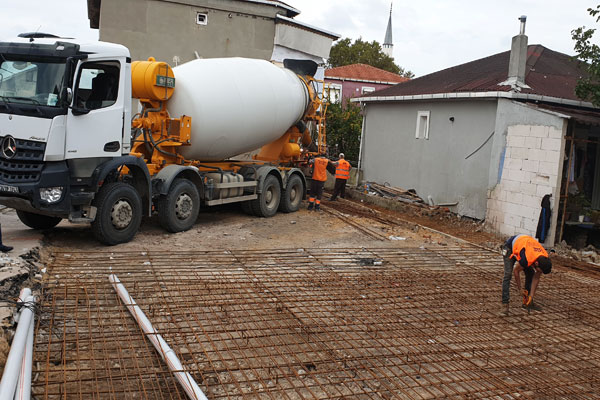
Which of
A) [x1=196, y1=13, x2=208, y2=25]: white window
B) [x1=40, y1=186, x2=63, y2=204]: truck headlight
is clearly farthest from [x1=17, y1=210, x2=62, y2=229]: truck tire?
[x1=196, y1=13, x2=208, y2=25]: white window

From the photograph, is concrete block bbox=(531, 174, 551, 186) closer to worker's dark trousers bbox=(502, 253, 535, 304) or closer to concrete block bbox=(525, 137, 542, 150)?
concrete block bbox=(525, 137, 542, 150)

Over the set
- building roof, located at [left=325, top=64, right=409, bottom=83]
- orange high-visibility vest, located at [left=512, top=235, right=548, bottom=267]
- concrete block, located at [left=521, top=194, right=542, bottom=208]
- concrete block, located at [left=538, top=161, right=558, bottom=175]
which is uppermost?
building roof, located at [left=325, top=64, right=409, bottom=83]

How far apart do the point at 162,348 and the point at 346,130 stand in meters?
18.8

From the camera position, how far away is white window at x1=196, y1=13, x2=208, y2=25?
19469mm

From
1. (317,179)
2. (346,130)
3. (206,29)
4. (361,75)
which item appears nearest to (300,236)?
(317,179)

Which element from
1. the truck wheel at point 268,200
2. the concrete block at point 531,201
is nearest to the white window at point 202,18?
the truck wheel at point 268,200

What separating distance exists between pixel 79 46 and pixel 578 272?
895cm

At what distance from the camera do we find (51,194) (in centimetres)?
774

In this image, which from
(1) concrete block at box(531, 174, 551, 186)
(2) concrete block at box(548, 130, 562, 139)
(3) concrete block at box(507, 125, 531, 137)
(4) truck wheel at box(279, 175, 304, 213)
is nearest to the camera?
(2) concrete block at box(548, 130, 562, 139)

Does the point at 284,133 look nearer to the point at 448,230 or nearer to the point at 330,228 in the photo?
the point at 330,228

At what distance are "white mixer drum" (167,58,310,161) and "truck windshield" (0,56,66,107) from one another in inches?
94.0

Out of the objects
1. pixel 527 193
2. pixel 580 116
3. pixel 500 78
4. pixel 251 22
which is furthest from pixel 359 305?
pixel 251 22

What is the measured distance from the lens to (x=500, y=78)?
44.6ft

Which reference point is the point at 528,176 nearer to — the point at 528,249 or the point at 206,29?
the point at 528,249
